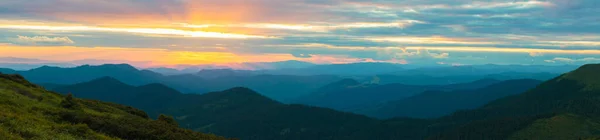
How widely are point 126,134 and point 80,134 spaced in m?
9.15

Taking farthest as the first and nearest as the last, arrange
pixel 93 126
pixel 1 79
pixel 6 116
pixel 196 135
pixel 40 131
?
1. pixel 1 79
2. pixel 196 135
3. pixel 93 126
4. pixel 6 116
5. pixel 40 131

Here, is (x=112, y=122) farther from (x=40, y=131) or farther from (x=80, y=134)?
(x=40, y=131)

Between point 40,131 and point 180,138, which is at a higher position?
point 40,131

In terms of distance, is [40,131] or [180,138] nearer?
[40,131]

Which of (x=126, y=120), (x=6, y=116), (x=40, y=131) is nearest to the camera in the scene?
(x=40, y=131)

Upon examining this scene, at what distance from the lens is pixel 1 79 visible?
72312 millimetres

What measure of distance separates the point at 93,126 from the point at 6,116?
35.7ft

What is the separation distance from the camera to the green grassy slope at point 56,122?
131 ft

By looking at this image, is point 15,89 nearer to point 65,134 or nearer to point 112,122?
point 112,122

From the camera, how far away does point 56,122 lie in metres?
50.6

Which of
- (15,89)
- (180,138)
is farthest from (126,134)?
Answer: (15,89)

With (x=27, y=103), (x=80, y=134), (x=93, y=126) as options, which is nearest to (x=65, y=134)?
(x=80, y=134)

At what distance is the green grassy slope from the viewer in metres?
40.0

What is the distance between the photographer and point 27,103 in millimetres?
57594
